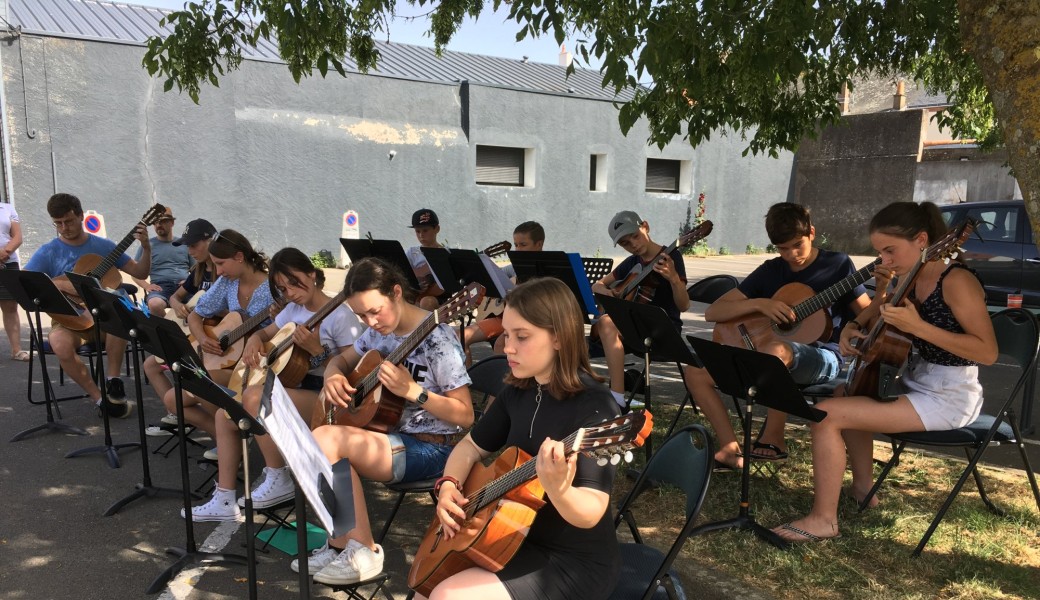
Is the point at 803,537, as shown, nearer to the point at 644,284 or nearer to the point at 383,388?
the point at 383,388

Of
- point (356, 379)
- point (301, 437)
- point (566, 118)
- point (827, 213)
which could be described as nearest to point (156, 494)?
point (356, 379)

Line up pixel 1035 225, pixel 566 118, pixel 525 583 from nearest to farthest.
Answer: pixel 525 583, pixel 1035 225, pixel 566 118

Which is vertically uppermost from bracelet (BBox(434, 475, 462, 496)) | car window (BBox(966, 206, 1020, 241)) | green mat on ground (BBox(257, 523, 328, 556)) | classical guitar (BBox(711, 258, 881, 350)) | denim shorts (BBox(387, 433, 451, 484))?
car window (BBox(966, 206, 1020, 241))

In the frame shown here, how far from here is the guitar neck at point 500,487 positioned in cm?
208

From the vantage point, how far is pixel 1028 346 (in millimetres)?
3365

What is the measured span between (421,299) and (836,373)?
11.0 ft

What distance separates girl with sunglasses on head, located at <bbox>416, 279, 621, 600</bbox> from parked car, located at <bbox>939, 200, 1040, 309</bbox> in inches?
301

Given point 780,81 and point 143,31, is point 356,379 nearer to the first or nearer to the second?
point 780,81

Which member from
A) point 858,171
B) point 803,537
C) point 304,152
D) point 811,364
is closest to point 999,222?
point 811,364

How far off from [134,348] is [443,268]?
2.41 metres

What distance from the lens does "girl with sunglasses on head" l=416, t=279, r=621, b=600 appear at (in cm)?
200

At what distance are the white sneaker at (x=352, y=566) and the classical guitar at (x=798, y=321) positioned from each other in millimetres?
2468

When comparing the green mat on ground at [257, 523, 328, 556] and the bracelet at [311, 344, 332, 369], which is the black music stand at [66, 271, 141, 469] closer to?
the bracelet at [311, 344, 332, 369]

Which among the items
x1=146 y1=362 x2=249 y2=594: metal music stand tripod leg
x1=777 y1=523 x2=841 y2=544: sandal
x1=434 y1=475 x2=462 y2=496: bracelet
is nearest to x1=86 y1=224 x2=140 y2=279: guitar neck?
x1=146 y1=362 x2=249 y2=594: metal music stand tripod leg
